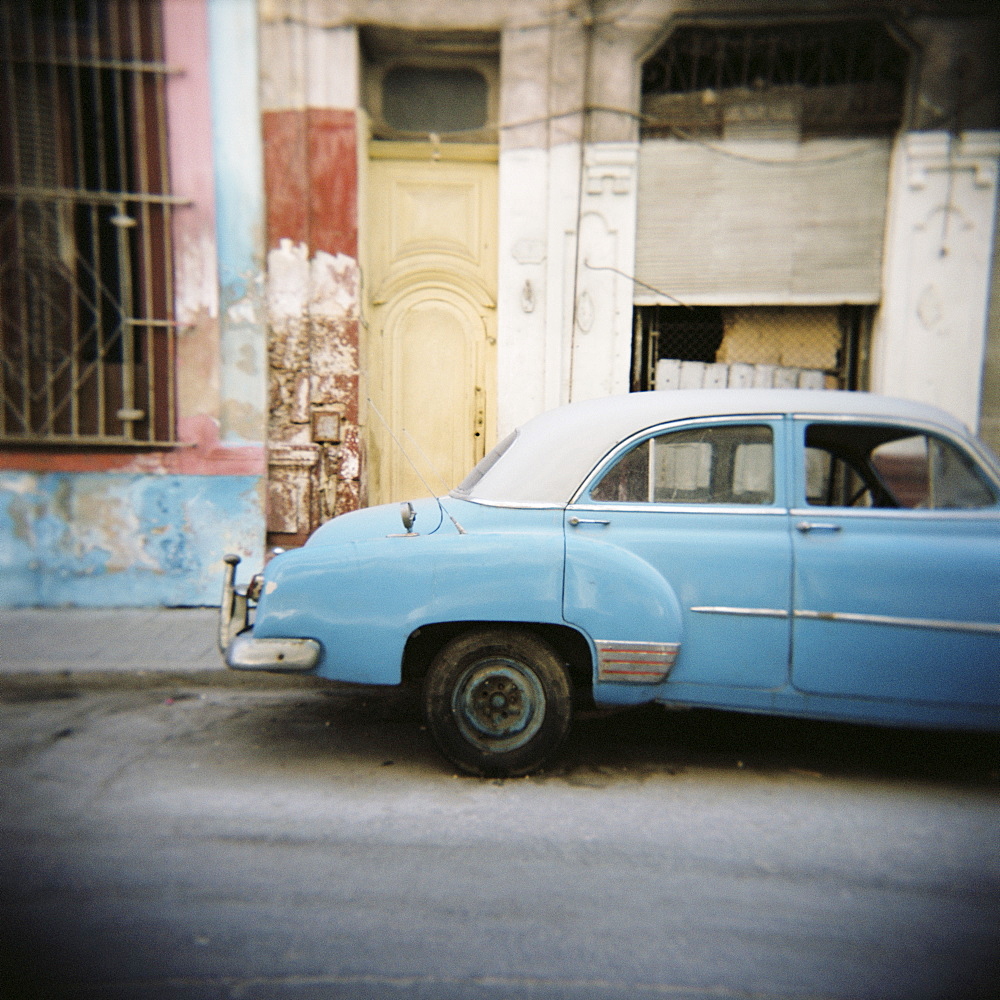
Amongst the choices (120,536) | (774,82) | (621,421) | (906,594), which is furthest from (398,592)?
(774,82)

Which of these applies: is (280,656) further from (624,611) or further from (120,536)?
(120,536)

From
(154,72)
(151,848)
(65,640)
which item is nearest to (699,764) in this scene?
(151,848)

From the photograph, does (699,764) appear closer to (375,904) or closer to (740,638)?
(740,638)

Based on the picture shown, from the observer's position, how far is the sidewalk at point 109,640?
475cm

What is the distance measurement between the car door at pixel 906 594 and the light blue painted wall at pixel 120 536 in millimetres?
4702

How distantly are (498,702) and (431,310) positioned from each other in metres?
4.64

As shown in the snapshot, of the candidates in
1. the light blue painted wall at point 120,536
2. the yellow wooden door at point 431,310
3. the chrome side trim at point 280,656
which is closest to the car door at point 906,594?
the chrome side trim at point 280,656

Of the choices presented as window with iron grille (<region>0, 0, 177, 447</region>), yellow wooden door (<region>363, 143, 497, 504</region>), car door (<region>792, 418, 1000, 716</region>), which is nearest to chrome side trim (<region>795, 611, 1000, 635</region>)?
car door (<region>792, 418, 1000, 716</region>)

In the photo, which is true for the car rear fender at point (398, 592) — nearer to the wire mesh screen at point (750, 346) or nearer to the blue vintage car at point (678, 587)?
the blue vintage car at point (678, 587)

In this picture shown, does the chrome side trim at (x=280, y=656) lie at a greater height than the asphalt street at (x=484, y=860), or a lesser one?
greater

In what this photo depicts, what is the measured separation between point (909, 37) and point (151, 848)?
7.97 metres

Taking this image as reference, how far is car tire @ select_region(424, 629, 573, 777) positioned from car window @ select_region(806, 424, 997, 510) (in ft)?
4.73

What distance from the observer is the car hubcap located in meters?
3.29

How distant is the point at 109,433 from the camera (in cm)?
631
